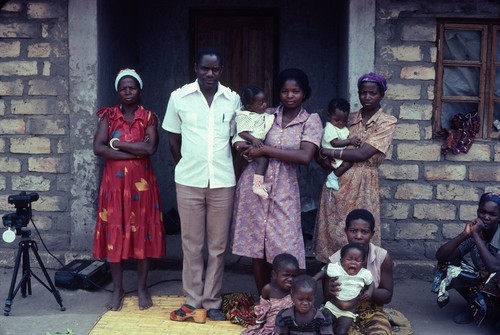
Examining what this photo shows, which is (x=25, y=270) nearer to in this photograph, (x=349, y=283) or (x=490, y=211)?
(x=349, y=283)

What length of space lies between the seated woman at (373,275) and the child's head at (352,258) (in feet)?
0.38

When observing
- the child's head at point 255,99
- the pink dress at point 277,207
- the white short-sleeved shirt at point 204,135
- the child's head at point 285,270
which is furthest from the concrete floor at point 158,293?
the child's head at point 255,99

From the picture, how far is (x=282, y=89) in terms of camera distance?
15.3ft

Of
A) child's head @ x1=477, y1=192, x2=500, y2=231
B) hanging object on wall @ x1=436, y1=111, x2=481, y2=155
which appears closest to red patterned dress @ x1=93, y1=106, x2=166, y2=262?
child's head @ x1=477, y1=192, x2=500, y2=231

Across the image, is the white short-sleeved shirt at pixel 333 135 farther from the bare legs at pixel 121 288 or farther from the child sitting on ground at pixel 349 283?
the bare legs at pixel 121 288

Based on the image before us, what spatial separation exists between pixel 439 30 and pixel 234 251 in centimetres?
265

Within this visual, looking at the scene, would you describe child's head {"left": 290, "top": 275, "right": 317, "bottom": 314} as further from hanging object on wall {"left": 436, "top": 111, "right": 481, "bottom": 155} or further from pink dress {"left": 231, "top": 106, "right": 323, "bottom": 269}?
hanging object on wall {"left": 436, "top": 111, "right": 481, "bottom": 155}

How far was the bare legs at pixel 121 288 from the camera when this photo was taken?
16.7ft

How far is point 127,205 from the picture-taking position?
5008 mm

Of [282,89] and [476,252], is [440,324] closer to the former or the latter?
[476,252]

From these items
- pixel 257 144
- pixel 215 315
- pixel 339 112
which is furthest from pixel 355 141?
pixel 215 315

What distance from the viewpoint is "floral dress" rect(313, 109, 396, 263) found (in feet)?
15.6

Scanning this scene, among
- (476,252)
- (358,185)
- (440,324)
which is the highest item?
(358,185)

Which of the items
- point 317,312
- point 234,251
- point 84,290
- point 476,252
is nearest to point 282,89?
point 234,251
